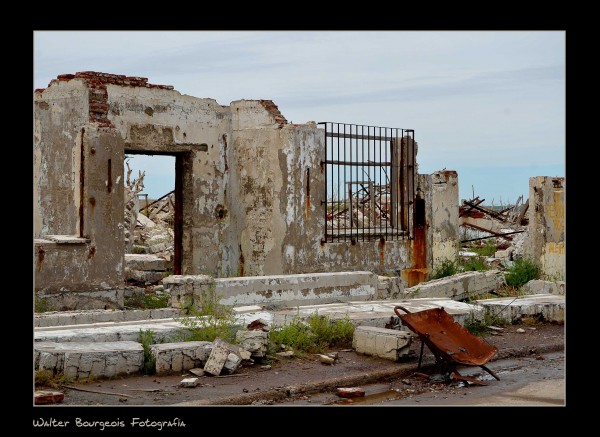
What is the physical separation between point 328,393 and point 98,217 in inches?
197

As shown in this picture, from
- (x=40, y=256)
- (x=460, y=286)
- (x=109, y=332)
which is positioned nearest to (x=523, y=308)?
(x=460, y=286)

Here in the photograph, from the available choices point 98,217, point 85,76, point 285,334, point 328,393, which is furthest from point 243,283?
point 85,76

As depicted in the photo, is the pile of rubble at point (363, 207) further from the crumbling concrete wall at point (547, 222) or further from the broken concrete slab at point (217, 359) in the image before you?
the broken concrete slab at point (217, 359)

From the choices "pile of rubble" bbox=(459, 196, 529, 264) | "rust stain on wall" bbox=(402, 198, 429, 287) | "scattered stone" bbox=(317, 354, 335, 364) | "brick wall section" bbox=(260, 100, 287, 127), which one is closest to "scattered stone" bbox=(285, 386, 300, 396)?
"scattered stone" bbox=(317, 354, 335, 364)

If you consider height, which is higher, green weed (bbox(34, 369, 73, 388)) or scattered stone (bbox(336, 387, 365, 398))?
green weed (bbox(34, 369, 73, 388))

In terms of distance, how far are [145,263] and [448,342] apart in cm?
817

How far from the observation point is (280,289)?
434 inches

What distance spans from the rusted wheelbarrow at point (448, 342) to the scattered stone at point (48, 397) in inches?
137

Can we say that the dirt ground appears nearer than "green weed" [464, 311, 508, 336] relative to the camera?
Yes

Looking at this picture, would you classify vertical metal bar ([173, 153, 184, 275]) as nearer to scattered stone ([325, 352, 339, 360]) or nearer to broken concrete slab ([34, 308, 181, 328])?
broken concrete slab ([34, 308, 181, 328])

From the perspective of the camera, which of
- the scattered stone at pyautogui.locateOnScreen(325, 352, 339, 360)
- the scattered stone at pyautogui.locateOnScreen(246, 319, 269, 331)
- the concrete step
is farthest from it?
the concrete step

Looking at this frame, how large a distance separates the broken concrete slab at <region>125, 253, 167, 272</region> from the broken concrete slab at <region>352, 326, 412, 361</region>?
23.5ft

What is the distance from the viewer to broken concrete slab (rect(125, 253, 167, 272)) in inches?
614
